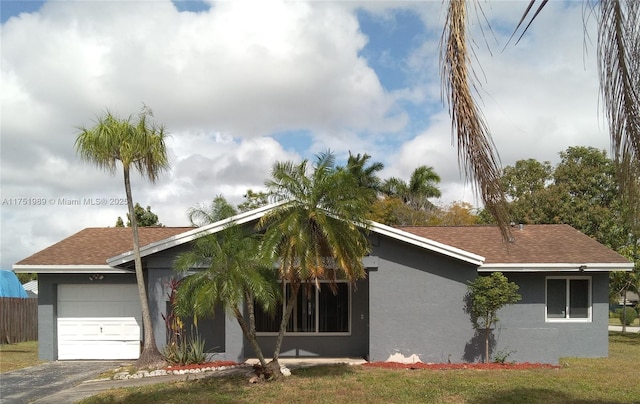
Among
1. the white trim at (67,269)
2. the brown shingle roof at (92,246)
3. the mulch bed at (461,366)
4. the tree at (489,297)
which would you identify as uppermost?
the brown shingle roof at (92,246)

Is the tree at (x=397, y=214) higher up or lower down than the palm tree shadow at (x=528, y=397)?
higher up

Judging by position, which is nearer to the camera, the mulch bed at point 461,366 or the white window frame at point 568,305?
the mulch bed at point 461,366

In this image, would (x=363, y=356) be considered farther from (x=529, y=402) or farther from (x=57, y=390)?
(x=57, y=390)

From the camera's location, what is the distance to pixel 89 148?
13.7 metres

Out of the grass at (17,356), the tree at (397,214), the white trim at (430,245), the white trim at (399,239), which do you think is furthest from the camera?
the tree at (397,214)

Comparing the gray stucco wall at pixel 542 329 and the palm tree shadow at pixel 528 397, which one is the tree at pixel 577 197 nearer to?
the gray stucco wall at pixel 542 329

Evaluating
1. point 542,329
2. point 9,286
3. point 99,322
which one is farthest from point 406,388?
point 9,286

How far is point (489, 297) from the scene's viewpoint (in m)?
14.2

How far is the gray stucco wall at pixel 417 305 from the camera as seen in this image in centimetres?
1501

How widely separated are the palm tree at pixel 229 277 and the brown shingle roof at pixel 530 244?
6.60 meters

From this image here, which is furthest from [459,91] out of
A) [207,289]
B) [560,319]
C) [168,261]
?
[560,319]

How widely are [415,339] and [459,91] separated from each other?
38.3ft

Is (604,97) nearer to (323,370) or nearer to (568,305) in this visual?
(323,370)

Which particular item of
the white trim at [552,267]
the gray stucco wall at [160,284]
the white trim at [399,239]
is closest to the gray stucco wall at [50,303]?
the gray stucco wall at [160,284]
